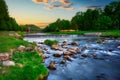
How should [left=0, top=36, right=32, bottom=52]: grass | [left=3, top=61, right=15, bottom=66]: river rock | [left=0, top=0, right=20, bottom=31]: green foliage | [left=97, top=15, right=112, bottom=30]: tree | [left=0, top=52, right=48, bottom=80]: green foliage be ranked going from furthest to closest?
[left=97, top=15, right=112, bottom=30]: tree → [left=0, top=0, right=20, bottom=31]: green foliage → [left=0, top=36, right=32, bottom=52]: grass → [left=3, top=61, right=15, bottom=66]: river rock → [left=0, top=52, right=48, bottom=80]: green foliage

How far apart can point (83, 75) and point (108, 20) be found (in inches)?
3918

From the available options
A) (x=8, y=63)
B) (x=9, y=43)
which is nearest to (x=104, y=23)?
(x=9, y=43)

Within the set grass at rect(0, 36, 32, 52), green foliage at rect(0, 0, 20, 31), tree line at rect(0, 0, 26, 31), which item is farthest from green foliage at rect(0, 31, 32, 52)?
green foliage at rect(0, 0, 20, 31)

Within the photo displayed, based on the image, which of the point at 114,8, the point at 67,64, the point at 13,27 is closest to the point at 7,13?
the point at 13,27

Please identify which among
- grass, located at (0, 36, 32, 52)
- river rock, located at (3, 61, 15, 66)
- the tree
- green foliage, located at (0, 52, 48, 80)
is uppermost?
the tree

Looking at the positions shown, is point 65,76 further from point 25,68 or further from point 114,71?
point 114,71

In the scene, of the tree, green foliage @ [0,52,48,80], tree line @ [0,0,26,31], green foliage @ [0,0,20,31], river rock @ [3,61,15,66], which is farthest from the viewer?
the tree

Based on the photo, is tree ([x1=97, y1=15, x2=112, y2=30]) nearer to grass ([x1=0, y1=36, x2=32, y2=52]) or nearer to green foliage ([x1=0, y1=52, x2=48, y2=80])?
grass ([x1=0, y1=36, x2=32, y2=52])

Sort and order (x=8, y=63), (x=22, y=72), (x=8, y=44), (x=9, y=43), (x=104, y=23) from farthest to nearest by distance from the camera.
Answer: (x=104, y=23)
(x=9, y=43)
(x=8, y=44)
(x=8, y=63)
(x=22, y=72)

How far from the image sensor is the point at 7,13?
112 metres

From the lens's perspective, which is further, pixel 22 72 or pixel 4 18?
pixel 4 18

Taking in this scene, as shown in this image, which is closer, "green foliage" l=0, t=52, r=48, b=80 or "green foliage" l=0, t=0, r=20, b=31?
"green foliage" l=0, t=52, r=48, b=80

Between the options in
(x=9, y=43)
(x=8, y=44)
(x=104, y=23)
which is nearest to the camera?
(x=8, y=44)

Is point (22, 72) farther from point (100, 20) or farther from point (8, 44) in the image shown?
point (100, 20)
